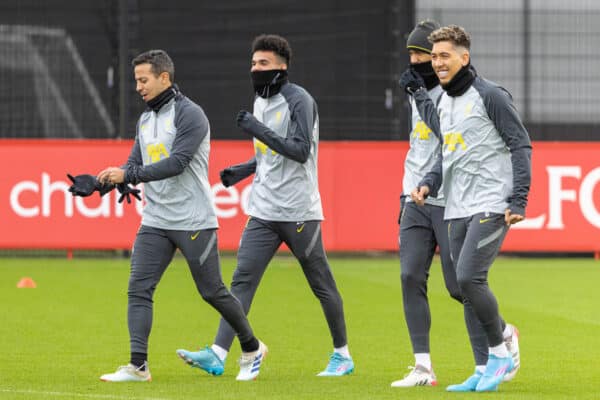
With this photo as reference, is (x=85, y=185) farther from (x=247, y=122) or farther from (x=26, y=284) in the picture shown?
(x=26, y=284)

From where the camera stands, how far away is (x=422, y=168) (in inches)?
343

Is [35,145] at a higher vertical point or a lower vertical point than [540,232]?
higher

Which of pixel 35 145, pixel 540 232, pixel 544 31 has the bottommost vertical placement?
pixel 540 232

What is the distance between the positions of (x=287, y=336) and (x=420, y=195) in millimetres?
3351

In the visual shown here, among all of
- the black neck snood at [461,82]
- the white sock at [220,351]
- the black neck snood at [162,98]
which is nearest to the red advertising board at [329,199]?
the white sock at [220,351]

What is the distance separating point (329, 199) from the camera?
65.2 feet

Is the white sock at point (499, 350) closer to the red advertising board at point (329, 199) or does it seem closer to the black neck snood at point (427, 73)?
the black neck snood at point (427, 73)

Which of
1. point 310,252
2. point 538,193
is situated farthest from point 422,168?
point 538,193

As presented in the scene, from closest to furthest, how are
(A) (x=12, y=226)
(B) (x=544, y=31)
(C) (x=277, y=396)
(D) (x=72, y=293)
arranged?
(C) (x=277, y=396) → (D) (x=72, y=293) → (A) (x=12, y=226) → (B) (x=544, y=31)

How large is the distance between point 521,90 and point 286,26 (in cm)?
348

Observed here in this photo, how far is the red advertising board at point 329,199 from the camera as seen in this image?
19562 mm

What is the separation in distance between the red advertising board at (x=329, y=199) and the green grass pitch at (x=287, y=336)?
37.0 inches

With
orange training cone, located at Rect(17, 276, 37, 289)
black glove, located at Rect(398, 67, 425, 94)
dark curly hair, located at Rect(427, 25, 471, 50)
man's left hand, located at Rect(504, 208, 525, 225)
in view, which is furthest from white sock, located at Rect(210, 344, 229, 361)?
orange training cone, located at Rect(17, 276, 37, 289)

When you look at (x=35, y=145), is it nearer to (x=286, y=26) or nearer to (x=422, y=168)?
(x=286, y=26)
